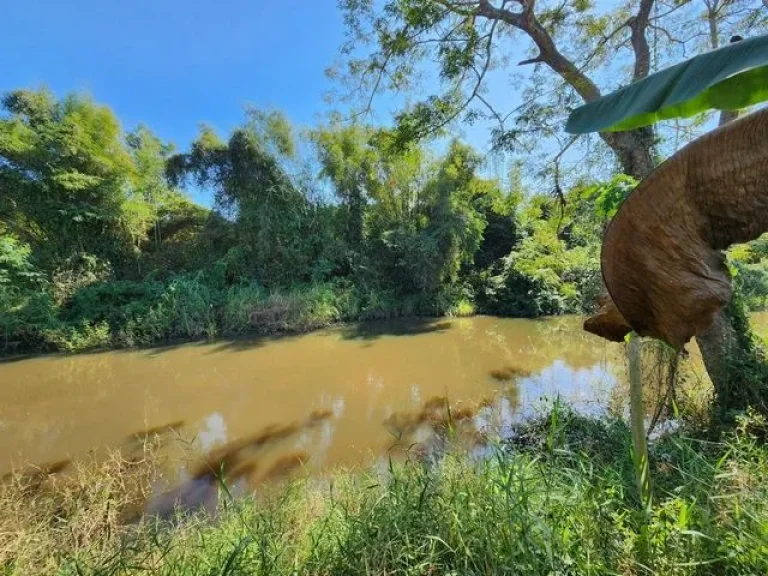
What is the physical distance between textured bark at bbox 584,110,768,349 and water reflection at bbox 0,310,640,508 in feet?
4.64

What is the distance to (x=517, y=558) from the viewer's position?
130cm

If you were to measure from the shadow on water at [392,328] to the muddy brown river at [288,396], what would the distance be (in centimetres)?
37

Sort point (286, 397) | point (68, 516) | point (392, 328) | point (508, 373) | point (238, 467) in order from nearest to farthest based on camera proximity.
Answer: point (68, 516), point (238, 467), point (286, 397), point (508, 373), point (392, 328)

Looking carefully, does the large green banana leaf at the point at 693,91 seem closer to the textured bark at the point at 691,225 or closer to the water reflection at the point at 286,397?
the textured bark at the point at 691,225

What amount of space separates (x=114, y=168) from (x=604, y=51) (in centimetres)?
1056

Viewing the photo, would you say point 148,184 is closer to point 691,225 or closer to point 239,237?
point 239,237

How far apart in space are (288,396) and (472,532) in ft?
13.5

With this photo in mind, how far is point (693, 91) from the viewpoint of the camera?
86 centimetres

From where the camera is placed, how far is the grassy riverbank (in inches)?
50.1

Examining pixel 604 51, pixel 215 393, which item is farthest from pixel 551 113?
pixel 215 393

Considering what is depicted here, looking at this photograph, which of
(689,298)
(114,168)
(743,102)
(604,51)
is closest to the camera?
(689,298)

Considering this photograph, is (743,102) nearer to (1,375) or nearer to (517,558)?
(517,558)

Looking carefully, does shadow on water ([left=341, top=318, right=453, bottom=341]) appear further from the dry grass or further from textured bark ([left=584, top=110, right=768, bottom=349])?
textured bark ([left=584, top=110, right=768, bottom=349])

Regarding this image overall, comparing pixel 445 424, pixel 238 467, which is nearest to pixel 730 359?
pixel 445 424
